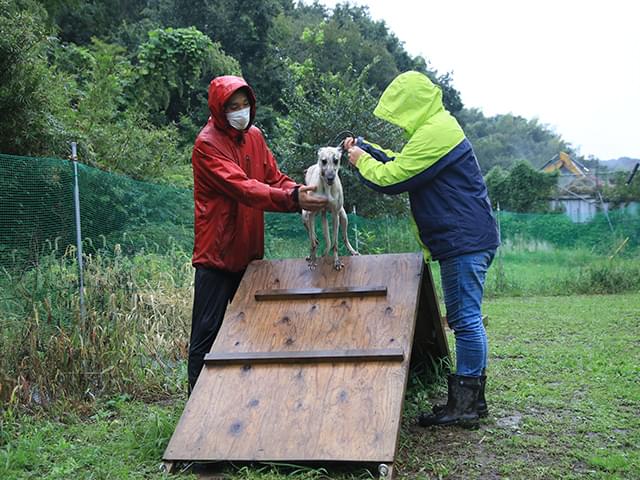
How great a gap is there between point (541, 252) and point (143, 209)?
9901mm

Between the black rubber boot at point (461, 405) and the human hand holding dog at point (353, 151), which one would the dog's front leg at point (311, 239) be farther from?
the black rubber boot at point (461, 405)

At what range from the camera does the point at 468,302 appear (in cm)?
417

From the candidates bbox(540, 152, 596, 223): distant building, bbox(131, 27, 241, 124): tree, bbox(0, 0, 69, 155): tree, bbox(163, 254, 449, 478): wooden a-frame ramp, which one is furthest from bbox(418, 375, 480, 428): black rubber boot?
bbox(540, 152, 596, 223): distant building

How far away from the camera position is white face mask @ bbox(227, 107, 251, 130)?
169 inches

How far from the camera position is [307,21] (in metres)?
42.3

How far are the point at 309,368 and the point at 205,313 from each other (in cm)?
95

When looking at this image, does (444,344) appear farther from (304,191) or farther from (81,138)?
(81,138)

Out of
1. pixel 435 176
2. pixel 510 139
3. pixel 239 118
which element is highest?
pixel 510 139

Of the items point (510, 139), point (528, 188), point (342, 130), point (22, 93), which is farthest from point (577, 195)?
point (510, 139)

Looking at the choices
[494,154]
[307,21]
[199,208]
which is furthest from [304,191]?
[494,154]

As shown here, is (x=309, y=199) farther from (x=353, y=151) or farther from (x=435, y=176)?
(x=435, y=176)

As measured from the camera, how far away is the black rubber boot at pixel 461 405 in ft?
13.7

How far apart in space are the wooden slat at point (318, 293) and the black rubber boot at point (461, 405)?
2.47ft

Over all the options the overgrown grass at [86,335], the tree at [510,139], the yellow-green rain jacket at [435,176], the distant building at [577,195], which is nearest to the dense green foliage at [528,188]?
the distant building at [577,195]
